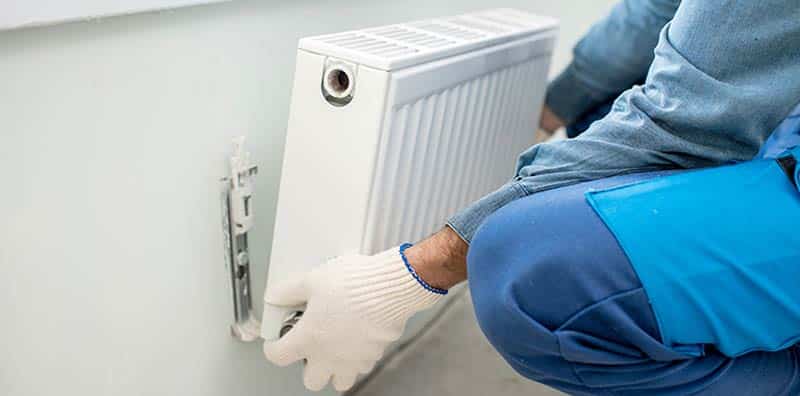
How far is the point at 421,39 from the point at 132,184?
28 cm

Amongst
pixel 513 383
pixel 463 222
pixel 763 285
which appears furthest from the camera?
pixel 513 383

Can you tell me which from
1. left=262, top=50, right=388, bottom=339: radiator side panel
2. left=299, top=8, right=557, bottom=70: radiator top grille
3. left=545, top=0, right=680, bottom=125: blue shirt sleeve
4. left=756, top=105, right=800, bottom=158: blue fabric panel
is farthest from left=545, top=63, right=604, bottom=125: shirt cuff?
left=262, top=50, right=388, bottom=339: radiator side panel

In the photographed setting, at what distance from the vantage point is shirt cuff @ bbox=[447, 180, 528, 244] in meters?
0.60

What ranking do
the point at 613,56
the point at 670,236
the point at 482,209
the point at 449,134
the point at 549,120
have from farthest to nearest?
1. the point at 549,120
2. the point at 613,56
3. the point at 449,134
4. the point at 482,209
5. the point at 670,236

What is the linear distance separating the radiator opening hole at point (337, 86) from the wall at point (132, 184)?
94mm

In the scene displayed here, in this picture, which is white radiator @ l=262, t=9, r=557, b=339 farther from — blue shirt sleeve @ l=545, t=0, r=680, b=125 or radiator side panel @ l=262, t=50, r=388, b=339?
blue shirt sleeve @ l=545, t=0, r=680, b=125

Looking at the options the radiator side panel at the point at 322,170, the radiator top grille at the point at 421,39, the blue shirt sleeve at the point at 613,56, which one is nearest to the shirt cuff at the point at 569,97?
the blue shirt sleeve at the point at 613,56

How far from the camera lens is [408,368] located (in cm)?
104

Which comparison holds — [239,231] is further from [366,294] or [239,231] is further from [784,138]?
[784,138]

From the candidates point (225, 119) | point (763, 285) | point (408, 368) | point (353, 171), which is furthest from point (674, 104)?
point (408, 368)

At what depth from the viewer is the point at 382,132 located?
0.62 metres

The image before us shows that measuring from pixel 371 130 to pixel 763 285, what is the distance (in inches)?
11.9

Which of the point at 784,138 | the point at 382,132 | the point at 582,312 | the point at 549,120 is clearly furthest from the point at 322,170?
the point at 549,120

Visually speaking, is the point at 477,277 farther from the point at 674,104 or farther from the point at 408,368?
the point at 408,368
